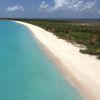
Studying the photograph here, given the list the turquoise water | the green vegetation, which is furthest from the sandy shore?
the green vegetation

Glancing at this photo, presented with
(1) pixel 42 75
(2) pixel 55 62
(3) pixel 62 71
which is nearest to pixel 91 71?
(3) pixel 62 71

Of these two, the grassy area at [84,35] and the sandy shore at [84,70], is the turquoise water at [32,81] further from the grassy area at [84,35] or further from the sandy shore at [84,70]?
the grassy area at [84,35]

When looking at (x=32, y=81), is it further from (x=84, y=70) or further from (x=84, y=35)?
(x=84, y=35)

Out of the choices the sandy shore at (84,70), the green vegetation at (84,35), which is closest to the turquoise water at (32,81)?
the sandy shore at (84,70)

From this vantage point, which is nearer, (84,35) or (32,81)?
(32,81)

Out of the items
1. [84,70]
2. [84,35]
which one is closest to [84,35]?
[84,35]

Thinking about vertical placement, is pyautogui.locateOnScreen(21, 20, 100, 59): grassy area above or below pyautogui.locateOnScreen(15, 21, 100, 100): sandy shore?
below

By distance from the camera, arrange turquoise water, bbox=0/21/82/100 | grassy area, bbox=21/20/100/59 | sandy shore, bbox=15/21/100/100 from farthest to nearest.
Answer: grassy area, bbox=21/20/100/59, sandy shore, bbox=15/21/100/100, turquoise water, bbox=0/21/82/100

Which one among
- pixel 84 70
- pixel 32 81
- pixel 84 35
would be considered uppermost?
pixel 84 70

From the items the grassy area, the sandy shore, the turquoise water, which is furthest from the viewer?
the grassy area

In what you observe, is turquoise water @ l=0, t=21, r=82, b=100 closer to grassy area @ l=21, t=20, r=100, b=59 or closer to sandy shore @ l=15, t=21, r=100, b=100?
sandy shore @ l=15, t=21, r=100, b=100

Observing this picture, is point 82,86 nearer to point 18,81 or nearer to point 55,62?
point 18,81
